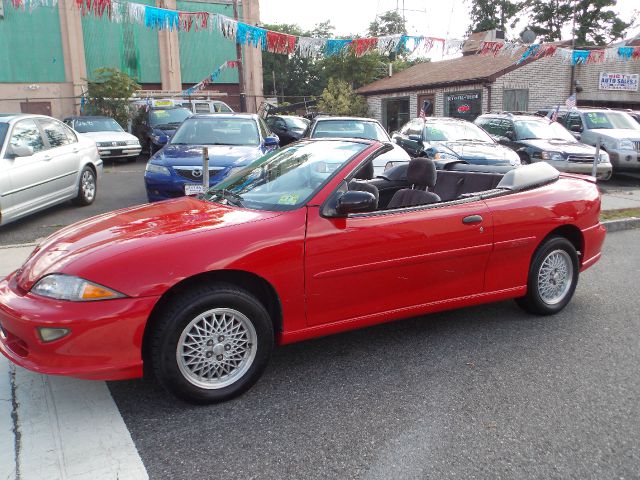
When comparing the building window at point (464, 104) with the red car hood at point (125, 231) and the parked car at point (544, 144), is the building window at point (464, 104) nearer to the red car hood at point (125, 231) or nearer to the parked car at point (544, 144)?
the parked car at point (544, 144)

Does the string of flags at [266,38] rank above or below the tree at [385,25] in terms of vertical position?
below

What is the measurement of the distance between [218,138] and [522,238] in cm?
594

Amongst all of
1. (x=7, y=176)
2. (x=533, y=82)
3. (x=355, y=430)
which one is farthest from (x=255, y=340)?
(x=533, y=82)

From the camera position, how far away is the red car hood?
10.00 ft

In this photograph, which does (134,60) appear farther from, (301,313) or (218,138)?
(301,313)

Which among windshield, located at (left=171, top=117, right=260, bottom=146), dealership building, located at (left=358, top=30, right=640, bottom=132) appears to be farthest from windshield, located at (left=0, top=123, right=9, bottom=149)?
dealership building, located at (left=358, top=30, right=640, bottom=132)

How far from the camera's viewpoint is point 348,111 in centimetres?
2883

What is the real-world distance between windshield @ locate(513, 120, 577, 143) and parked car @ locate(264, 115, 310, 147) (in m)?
6.93

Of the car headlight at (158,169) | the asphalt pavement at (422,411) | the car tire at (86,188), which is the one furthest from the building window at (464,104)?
the asphalt pavement at (422,411)

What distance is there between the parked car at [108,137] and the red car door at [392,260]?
13176 mm

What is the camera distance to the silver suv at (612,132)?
13023mm

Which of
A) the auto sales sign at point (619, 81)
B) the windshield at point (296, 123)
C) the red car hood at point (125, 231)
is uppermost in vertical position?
the auto sales sign at point (619, 81)

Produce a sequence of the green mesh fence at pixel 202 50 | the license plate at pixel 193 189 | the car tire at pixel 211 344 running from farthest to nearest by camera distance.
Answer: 1. the green mesh fence at pixel 202 50
2. the license plate at pixel 193 189
3. the car tire at pixel 211 344

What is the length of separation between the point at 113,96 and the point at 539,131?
52.6 ft
